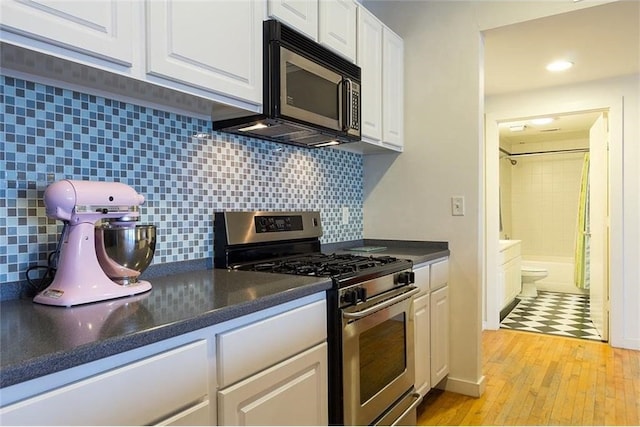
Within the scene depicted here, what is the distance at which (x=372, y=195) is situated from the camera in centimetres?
289

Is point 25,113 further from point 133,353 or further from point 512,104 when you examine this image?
point 512,104

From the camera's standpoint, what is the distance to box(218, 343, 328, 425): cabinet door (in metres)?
1.14

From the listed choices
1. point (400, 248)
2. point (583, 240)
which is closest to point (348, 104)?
point (400, 248)

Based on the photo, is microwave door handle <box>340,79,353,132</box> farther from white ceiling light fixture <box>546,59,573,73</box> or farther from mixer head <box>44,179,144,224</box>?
white ceiling light fixture <box>546,59,573,73</box>

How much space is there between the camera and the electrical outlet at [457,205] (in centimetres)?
256

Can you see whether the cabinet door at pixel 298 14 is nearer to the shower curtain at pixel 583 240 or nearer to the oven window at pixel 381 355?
the oven window at pixel 381 355

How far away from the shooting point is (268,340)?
125 centimetres

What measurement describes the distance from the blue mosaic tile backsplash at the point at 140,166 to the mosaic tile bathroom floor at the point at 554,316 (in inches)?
108

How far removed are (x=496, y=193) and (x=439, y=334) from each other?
205 cm

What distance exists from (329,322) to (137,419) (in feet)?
2.52

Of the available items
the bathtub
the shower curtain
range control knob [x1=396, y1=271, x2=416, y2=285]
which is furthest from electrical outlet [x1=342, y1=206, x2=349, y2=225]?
the bathtub

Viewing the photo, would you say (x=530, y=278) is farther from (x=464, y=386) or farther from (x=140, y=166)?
(x=140, y=166)

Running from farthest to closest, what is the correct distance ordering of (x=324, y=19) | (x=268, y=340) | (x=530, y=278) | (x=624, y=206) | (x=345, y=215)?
(x=530, y=278) < (x=624, y=206) < (x=345, y=215) < (x=324, y=19) < (x=268, y=340)

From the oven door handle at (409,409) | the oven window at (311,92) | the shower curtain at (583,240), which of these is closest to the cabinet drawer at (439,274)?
the oven door handle at (409,409)
